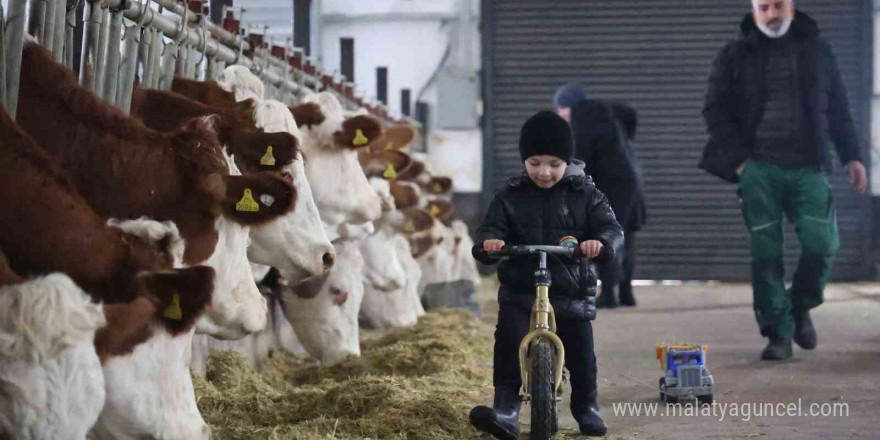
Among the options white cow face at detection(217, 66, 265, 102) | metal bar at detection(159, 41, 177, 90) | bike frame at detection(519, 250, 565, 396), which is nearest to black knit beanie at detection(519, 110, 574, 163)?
bike frame at detection(519, 250, 565, 396)

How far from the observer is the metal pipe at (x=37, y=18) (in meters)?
3.99

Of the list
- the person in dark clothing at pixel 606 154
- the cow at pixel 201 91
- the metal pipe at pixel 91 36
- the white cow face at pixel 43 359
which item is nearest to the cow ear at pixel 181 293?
the white cow face at pixel 43 359

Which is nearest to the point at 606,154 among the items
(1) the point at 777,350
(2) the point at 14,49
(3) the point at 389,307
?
A: (3) the point at 389,307

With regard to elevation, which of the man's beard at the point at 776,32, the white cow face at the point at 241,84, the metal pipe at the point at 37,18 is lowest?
the white cow face at the point at 241,84

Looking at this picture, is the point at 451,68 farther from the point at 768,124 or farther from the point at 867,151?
the point at 768,124

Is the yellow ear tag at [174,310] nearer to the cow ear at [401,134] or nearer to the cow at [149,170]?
the cow at [149,170]

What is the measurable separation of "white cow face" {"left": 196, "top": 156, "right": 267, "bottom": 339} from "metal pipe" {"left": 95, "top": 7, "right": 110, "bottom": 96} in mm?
625

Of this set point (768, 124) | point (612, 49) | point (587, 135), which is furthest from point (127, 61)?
point (612, 49)

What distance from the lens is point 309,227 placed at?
476 cm

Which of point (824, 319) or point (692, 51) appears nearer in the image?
point (824, 319)

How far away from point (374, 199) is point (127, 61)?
209 cm

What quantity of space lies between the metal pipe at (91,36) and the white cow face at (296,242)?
718mm

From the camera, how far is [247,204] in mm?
3975

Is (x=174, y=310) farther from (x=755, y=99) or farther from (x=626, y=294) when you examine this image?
(x=626, y=294)
